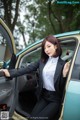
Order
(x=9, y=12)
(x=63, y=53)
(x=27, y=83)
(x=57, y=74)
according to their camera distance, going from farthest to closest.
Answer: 1. (x=9, y=12)
2. (x=63, y=53)
3. (x=27, y=83)
4. (x=57, y=74)

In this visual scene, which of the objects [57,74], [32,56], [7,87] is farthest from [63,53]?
[7,87]

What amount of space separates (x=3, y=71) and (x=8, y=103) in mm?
377

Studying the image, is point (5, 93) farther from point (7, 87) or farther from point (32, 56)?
point (32, 56)

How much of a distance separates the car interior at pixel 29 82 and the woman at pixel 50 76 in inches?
14.3

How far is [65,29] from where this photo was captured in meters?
24.5

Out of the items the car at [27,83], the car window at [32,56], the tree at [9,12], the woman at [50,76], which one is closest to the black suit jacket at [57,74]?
the woman at [50,76]

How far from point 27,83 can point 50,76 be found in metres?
0.64

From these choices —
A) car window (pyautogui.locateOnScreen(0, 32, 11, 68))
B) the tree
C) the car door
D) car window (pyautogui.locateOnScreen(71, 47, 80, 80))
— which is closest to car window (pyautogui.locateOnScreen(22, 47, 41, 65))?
car window (pyautogui.locateOnScreen(0, 32, 11, 68))

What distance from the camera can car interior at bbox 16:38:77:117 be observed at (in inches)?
195

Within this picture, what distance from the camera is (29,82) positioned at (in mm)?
5059

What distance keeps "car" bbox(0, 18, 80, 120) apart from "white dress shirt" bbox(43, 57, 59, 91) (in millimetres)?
184

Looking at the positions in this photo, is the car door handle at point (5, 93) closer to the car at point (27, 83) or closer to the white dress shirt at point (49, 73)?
the car at point (27, 83)

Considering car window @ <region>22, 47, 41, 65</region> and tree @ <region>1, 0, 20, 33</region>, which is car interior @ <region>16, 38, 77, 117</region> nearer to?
car window @ <region>22, 47, 41, 65</region>

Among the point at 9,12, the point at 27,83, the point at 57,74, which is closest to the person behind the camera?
the point at 57,74
